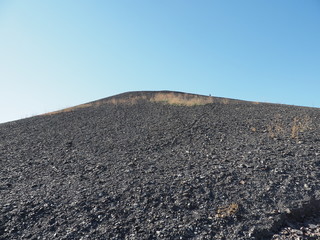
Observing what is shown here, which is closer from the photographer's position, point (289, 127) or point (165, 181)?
point (165, 181)

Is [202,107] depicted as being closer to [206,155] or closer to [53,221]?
[206,155]

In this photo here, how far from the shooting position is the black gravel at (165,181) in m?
3.74

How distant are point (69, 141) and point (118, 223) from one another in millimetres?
5717

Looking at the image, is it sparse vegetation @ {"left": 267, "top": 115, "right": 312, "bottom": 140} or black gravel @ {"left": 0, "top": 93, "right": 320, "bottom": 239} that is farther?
sparse vegetation @ {"left": 267, "top": 115, "right": 312, "bottom": 140}

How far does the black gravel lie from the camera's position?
147 inches

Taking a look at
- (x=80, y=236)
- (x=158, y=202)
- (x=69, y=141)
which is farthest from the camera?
(x=69, y=141)

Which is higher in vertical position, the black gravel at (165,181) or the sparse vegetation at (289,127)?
the sparse vegetation at (289,127)

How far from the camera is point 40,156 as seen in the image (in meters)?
7.59

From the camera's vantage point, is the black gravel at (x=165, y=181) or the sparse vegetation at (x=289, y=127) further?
the sparse vegetation at (x=289, y=127)

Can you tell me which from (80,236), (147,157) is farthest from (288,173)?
(80,236)

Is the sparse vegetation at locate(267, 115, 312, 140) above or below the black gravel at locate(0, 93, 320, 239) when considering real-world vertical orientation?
above

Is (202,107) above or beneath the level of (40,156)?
above

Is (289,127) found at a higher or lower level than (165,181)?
higher

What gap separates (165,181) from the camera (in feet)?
16.4
